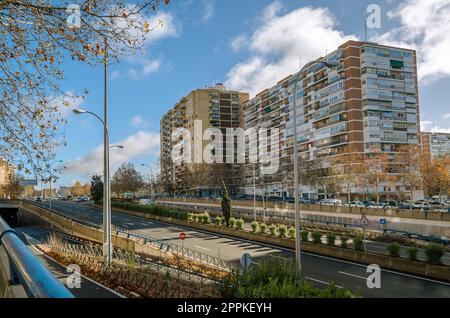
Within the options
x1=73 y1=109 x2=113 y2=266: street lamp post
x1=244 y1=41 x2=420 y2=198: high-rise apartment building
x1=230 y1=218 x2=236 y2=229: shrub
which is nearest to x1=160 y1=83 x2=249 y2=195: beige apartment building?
x1=244 y1=41 x2=420 y2=198: high-rise apartment building

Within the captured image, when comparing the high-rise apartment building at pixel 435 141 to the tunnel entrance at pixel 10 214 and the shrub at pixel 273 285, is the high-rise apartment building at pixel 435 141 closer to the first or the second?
the tunnel entrance at pixel 10 214

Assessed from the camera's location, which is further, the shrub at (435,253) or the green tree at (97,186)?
the green tree at (97,186)

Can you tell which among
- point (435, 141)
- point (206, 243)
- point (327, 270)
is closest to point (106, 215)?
point (327, 270)

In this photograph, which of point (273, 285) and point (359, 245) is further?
point (359, 245)

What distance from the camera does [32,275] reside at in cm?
184

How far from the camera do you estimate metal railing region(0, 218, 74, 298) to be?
1679mm

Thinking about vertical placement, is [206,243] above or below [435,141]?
below

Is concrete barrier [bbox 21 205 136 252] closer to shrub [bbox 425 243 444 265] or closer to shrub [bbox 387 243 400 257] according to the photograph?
shrub [bbox 387 243 400 257]

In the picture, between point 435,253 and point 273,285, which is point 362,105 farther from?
point 273,285

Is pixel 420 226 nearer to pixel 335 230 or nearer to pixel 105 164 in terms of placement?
pixel 335 230

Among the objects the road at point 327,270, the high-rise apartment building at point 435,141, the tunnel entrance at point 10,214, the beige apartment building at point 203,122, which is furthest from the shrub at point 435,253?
the high-rise apartment building at point 435,141

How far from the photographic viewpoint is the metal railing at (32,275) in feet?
5.51

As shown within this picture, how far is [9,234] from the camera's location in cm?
260
